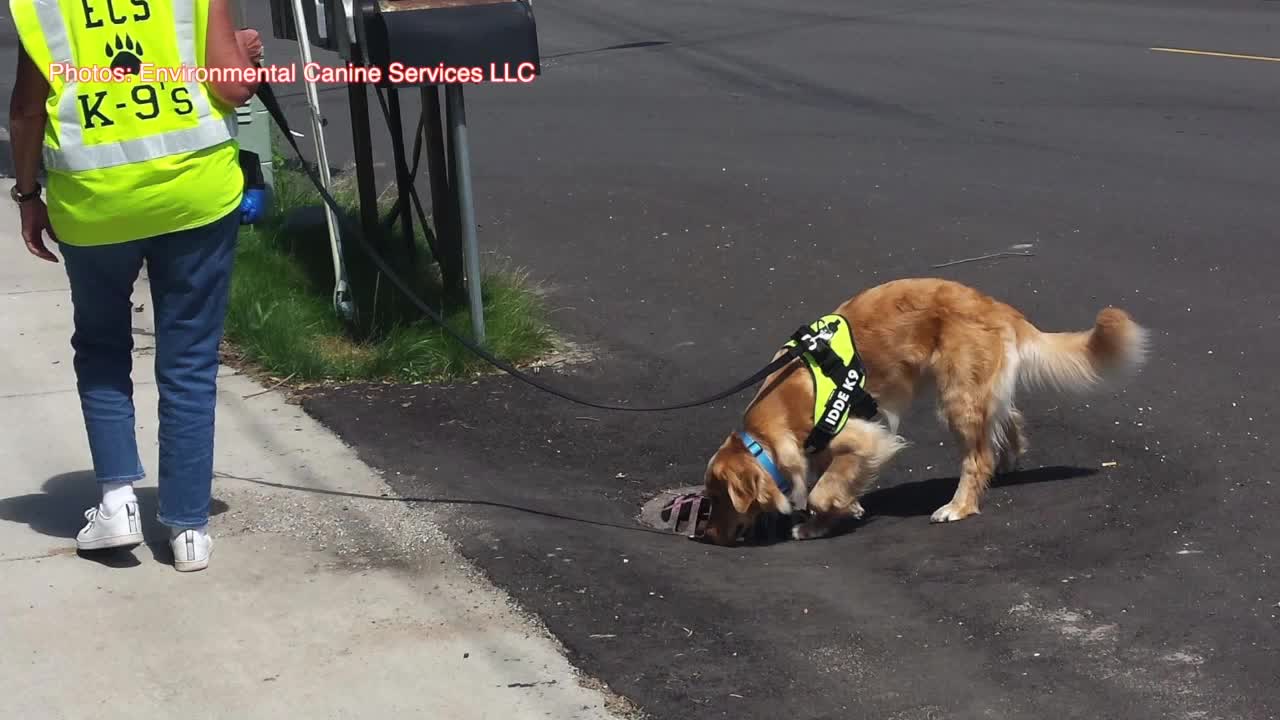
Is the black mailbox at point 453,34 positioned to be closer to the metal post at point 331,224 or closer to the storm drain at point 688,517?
the metal post at point 331,224

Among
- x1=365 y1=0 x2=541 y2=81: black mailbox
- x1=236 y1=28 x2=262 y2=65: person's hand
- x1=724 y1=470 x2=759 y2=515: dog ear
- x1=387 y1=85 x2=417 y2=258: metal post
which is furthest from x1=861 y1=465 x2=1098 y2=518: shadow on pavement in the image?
x1=387 y1=85 x2=417 y2=258: metal post

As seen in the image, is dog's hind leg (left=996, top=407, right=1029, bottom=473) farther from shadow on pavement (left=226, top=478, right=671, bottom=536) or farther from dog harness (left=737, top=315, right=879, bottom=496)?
shadow on pavement (left=226, top=478, right=671, bottom=536)

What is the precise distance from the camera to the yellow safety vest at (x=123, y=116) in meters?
4.13

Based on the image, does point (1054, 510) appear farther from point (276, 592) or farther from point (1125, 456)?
point (276, 592)

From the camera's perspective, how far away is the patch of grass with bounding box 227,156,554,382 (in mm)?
6773

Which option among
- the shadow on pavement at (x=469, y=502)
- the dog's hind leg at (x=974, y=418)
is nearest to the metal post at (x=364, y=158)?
the shadow on pavement at (x=469, y=502)

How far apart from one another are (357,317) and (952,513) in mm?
3207

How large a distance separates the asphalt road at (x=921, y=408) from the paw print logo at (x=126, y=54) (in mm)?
1884

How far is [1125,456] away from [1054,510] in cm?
62

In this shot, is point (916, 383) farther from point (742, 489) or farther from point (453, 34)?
point (453, 34)

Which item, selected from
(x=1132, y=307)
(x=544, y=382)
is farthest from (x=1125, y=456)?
(x=544, y=382)

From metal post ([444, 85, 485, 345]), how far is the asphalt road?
387 millimetres

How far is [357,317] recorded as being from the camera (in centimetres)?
717

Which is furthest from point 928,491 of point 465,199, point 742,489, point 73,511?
point 73,511
